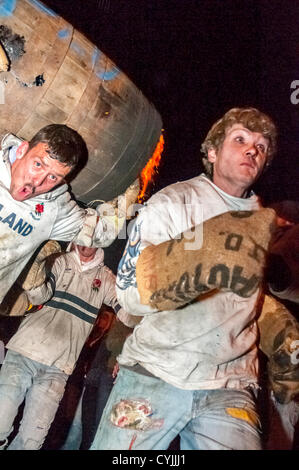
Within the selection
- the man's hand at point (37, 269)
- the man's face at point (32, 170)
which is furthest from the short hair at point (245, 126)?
the man's hand at point (37, 269)

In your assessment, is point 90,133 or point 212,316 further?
point 90,133

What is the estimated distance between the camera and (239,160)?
196cm

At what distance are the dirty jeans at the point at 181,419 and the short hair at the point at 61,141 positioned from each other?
1729mm

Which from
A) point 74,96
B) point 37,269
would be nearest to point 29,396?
point 37,269

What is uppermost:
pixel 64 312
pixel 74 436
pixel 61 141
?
pixel 61 141

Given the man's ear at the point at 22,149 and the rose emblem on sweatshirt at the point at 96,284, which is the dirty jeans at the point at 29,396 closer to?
the rose emblem on sweatshirt at the point at 96,284

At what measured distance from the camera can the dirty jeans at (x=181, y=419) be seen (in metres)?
1.64

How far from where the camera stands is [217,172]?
6.86 feet

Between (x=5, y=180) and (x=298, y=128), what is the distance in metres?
8.64

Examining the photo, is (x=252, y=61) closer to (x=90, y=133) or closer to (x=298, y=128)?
(x=298, y=128)

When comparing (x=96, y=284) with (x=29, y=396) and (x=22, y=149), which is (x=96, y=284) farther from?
(x=22, y=149)

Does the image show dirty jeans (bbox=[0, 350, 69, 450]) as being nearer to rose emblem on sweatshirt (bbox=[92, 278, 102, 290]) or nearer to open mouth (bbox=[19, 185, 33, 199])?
rose emblem on sweatshirt (bbox=[92, 278, 102, 290])

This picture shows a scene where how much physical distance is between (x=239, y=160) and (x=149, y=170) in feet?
4.73

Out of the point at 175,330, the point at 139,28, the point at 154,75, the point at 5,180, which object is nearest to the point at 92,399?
the point at 5,180
